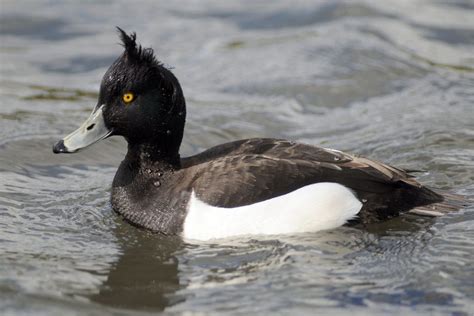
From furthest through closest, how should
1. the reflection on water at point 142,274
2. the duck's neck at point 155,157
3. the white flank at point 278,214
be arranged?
the duck's neck at point 155,157 → the white flank at point 278,214 → the reflection on water at point 142,274

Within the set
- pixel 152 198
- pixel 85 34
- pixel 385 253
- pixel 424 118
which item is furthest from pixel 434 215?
pixel 85 34

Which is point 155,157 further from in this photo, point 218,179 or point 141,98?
point 218,179

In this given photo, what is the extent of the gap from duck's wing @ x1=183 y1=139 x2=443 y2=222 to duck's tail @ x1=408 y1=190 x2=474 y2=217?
48 mm

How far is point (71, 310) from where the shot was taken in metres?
6.60

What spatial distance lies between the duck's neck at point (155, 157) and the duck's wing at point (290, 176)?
170 mm

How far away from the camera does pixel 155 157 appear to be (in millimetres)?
8516

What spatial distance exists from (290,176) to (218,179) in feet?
1.99

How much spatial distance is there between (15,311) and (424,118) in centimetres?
629

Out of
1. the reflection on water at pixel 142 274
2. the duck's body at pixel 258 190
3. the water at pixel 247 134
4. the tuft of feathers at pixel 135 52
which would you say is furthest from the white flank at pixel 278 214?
the tuft of feathers at pixel 135 52

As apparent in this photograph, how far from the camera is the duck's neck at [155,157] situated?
8.49 meters

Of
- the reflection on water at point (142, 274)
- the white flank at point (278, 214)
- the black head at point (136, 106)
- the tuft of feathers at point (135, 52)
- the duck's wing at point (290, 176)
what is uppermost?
the tuft of feathers at point (135, 52)

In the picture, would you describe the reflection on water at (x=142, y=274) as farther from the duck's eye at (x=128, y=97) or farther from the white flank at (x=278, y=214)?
the duck's eye at (x=128, y=97)

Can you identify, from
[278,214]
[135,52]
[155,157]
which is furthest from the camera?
[155,157]

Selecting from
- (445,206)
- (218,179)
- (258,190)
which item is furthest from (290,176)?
(445,206)
